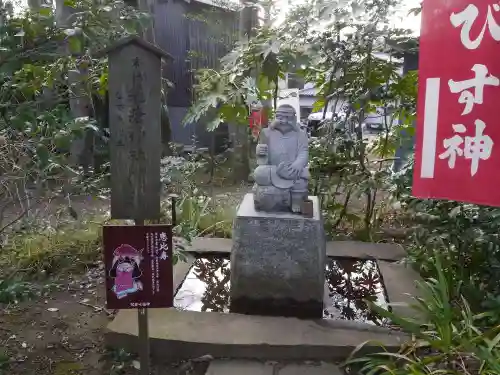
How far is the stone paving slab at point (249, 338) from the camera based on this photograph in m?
3.07

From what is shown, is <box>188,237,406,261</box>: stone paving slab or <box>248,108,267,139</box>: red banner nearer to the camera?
<box>188,237,406,261</box>: stone paving slab

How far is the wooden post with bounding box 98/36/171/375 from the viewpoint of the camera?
2355 millimetres

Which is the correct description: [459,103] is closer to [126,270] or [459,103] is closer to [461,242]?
[126,270]

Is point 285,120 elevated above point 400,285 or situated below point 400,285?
above

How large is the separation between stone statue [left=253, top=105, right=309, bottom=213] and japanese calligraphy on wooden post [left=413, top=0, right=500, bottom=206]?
1.69 m

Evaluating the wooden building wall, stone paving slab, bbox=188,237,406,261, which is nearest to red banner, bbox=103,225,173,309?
stone paving slab, bbox=188,237,406,261

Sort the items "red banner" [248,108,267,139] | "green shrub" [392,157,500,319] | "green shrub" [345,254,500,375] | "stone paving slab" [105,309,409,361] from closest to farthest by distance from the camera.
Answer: "green shrub" [345,254,500,375] < "stone paving slab" [105,309,409,361] < "green shrub" [392,157,500,319] < "red banner" [248,108,267,139]

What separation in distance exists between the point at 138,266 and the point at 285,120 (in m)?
1.72

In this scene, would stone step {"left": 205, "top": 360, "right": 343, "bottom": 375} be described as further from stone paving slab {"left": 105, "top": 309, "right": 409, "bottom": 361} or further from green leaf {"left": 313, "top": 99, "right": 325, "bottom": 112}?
green leaf {"left": 313, "top": 99, "right": 325, "bottom": 112}

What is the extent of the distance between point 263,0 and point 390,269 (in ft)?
10.3

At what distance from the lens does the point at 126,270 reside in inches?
98.4

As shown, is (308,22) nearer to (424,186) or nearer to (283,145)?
(283,145)

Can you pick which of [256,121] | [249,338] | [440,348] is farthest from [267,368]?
[256,121]

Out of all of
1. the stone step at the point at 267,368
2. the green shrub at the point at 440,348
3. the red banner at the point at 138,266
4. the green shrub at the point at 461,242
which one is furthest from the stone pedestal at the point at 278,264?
the red banner at the point at 138,266
